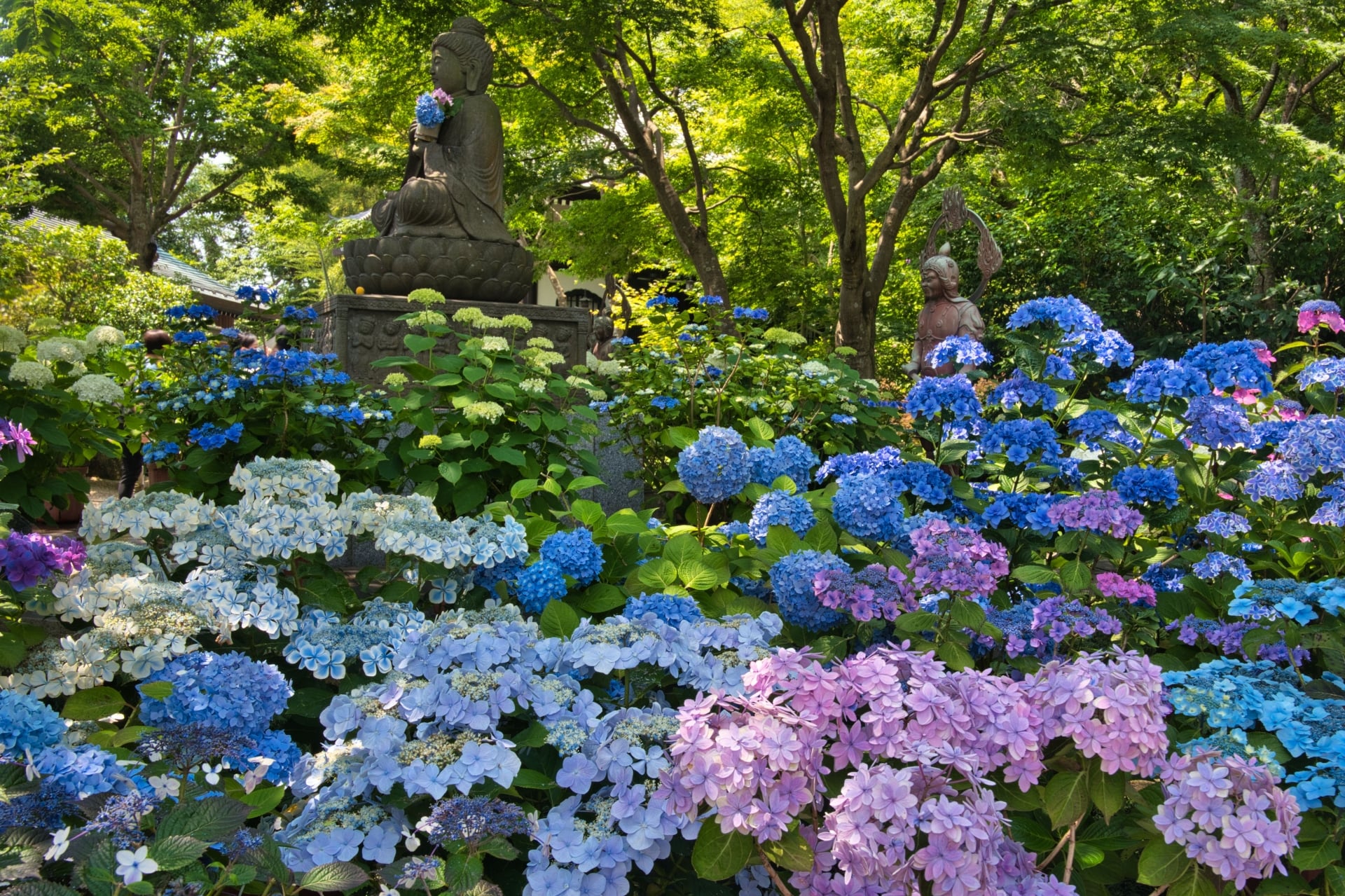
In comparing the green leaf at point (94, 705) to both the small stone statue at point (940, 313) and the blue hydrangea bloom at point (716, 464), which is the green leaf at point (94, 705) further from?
the small stone statue at point (940, 313)

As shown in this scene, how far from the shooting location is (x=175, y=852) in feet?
3.70

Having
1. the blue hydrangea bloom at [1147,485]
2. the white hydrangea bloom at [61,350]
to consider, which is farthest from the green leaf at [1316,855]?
the white hydrangea bloom at [61,350]

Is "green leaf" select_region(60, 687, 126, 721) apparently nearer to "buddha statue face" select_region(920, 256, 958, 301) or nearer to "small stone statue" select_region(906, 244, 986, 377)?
"small stone statue" select_region(906, 244, 986, 377)

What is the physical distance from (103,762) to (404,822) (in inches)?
17.4

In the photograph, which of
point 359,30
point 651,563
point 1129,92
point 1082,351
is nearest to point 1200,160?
point 1129,92

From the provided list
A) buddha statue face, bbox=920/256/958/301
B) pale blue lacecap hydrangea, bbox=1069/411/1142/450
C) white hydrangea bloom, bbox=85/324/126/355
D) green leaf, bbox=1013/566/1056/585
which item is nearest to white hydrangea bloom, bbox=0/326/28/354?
white hydrangea bloom, bbox=85/324/126/355

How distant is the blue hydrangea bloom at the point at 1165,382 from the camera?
8.06 ft

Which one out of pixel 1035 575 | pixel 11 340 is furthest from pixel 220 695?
pixel 11 340

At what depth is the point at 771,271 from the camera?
14797mm

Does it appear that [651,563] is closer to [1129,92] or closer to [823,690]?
[823,690]

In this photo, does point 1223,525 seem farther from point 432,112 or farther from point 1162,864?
point 432,112

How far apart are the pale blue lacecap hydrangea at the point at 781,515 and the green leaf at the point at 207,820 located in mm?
1430

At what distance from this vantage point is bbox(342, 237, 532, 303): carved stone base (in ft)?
18.4

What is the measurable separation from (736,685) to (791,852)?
1.11ft
